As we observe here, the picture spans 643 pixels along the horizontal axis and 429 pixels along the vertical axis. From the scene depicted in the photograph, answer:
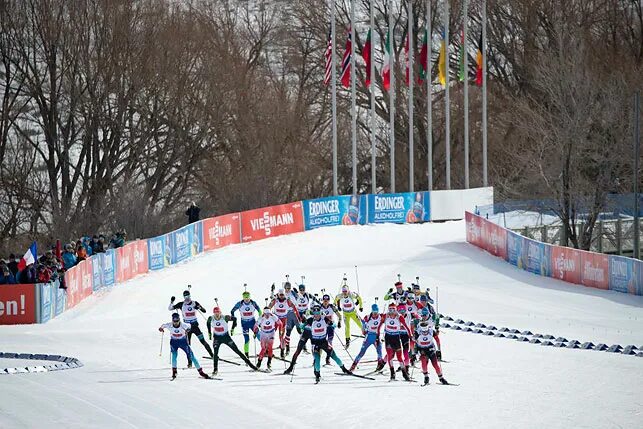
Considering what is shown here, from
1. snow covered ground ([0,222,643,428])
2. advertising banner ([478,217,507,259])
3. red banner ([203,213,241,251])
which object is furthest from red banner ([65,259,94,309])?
advertising banner ([478,217,507,259])

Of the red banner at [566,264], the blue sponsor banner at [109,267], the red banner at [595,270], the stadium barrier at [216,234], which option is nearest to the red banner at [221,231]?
the stadium barrier at [216,234]

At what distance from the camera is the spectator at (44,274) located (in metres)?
34.9

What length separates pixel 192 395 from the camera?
24172mm

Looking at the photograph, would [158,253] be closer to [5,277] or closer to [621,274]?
[5,277]

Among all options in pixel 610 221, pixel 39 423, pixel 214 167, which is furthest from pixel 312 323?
pixel 214 167

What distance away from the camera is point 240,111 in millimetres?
78750

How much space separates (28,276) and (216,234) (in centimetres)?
1554

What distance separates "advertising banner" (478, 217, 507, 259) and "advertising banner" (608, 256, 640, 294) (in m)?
7.74

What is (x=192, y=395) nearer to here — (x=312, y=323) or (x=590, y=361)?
(x=312, y=323)

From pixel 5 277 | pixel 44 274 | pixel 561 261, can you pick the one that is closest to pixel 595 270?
pixel 561 261

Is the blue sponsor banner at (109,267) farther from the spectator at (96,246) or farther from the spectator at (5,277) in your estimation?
the spectator at (5,277)

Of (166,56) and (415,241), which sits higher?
(166,56)

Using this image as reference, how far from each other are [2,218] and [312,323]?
49.2 metres

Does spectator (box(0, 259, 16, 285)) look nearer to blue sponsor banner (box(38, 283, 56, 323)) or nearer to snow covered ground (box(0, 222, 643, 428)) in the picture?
blue sponsor banner (box(38, 283, 56, 323))
